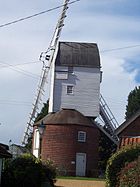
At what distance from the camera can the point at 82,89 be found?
72.2 meters

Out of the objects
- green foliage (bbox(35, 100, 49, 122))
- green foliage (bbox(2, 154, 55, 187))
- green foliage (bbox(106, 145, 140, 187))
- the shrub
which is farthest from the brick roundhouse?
the shrub

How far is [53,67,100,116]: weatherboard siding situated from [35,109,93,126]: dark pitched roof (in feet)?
3.80

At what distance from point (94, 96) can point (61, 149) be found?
27.4 feet

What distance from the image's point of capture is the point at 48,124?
69312 mm

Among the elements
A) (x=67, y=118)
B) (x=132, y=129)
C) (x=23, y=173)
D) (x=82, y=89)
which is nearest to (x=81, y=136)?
(x=67, y=118)

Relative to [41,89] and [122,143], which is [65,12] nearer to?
[41,89]

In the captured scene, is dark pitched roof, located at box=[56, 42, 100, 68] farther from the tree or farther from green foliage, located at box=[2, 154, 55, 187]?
green foliage, located at box=[2, 154, 55, 187]

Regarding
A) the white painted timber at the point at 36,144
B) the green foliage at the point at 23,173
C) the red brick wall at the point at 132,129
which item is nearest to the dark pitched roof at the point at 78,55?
the white painted timber at the point at 36,144

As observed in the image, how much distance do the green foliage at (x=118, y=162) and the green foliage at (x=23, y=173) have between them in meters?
5.60

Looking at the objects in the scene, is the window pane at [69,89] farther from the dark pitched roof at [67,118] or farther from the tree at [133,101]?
the tree at [133,101]

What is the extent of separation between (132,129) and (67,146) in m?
28.9

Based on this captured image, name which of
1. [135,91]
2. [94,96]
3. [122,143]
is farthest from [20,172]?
[135,91]

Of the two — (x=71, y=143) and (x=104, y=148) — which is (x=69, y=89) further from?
(x=104, y=148)

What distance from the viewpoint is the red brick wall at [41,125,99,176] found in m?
68.0
